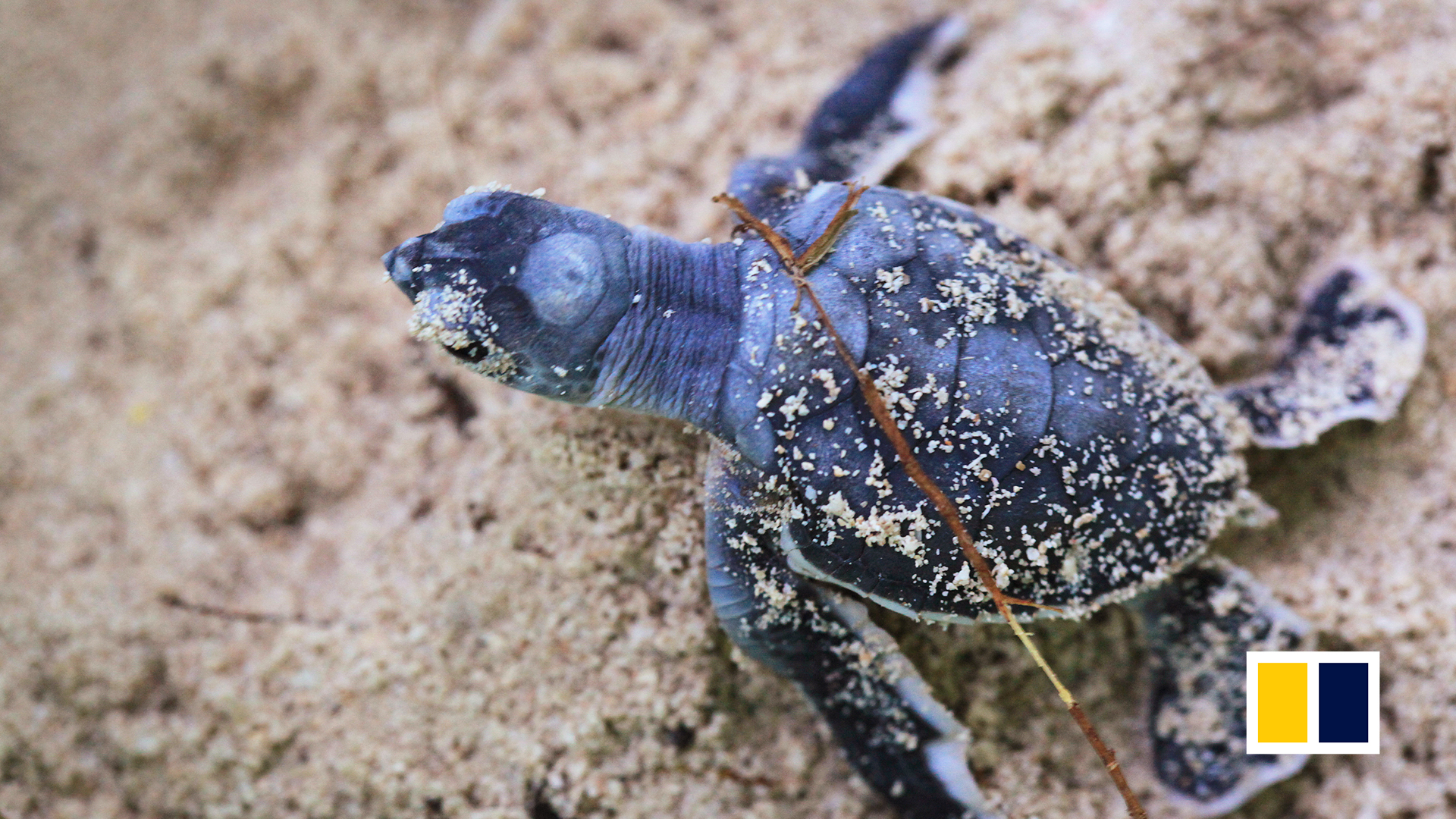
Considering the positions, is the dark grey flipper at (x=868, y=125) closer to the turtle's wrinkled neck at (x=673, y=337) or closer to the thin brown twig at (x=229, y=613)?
the turtle's wrinkled neck at (x=673, y=337)

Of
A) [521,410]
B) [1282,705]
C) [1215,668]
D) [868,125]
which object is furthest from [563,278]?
[1282,705]

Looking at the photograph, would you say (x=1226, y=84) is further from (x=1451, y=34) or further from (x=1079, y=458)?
(x=1079, y=458)

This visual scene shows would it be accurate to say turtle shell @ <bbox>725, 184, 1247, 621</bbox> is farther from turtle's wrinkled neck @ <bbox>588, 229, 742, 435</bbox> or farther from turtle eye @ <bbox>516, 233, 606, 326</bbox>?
turtle eye @ <bbox>516, 233, 606, 326</bbox>

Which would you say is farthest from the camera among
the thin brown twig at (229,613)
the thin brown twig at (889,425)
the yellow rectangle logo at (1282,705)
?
the thin brown twig at (229,613)

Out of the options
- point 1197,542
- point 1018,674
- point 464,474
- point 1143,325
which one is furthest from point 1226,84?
point 464,474

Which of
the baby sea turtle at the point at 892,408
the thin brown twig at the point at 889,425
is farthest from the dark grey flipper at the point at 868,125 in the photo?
the thin brown twig at the point at 889,425
